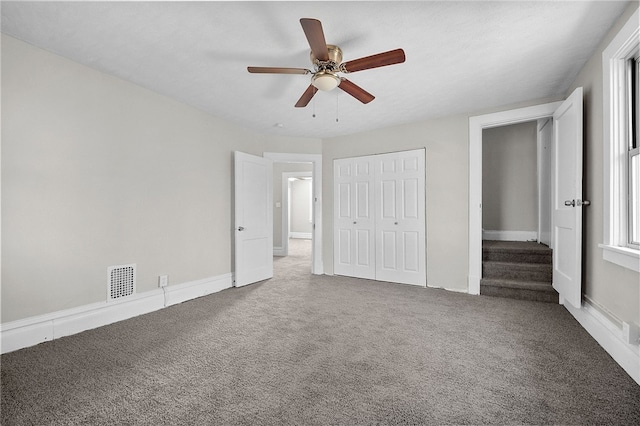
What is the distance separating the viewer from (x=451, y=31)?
7.17 feet

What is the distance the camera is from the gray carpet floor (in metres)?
1.57

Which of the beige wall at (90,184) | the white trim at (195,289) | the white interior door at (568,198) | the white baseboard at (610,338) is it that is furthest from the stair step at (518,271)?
the beige wall at (90,184)

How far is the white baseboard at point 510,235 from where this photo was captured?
15.8ft

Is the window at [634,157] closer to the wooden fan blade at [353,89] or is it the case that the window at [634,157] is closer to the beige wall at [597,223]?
the beige wall at [597,223]

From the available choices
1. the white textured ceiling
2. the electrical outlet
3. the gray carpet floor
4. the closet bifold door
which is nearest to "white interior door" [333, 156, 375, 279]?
the closet bifold door

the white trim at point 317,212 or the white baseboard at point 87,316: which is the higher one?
the white trim at point 317,212

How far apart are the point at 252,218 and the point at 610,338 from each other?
4.03 metres

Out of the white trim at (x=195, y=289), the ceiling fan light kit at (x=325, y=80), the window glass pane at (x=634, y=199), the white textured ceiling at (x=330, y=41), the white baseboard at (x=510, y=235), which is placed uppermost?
the white textured ceiling at (x=330, y=41)

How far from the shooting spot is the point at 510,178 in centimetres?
496

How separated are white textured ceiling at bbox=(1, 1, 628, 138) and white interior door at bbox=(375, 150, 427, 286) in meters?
1.21

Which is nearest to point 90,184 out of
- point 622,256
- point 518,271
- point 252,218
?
point 252,218

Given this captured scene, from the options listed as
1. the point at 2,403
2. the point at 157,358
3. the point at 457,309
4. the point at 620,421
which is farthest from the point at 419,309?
the point at 2,403

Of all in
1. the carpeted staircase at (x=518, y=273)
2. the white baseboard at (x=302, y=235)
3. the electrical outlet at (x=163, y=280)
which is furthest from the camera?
the white baseboard at (x=302, y=235)

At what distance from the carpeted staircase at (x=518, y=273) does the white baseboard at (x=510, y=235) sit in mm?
815
